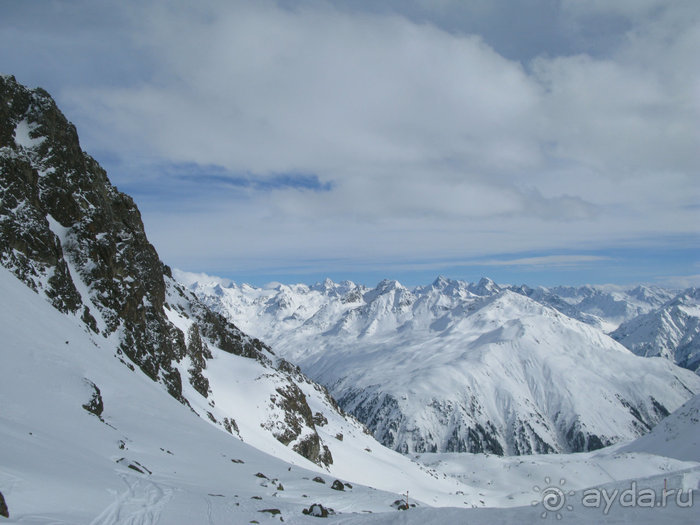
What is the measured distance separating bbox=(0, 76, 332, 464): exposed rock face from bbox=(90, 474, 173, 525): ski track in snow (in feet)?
107

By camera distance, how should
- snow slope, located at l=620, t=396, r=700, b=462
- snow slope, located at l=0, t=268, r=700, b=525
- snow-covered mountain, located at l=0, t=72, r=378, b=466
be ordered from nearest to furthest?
snow slope, located at l=0, t=268, r=700, b=525 < snow-covered mountain, located at l=0, t=72, r=378, b=466 < snow slope, located at l=620, t=396, r=700, b=462

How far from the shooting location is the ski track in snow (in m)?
13.5

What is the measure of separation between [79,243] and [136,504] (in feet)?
157

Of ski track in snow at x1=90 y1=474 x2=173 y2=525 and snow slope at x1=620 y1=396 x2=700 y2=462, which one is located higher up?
ski track in snow at x1=90 y1=474 x2=173 y2=525

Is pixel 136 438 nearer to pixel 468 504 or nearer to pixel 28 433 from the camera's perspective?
pixel 28 433

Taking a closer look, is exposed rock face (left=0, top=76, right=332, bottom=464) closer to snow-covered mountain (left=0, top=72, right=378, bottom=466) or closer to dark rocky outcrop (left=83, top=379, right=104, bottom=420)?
snow-covered mountain (left=0, top=72, right=378, bottom=466)

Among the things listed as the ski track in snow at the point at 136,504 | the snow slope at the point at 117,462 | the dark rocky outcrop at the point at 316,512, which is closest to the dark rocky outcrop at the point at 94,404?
the snow slope at the point at 117,462

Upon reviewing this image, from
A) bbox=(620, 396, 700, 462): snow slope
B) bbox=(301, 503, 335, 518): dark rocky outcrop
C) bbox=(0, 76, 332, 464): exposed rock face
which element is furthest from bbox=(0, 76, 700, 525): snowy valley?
bbox=(620, 396, 700, 462): snow slope

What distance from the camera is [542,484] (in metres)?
126

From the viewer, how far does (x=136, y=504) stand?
1509cm

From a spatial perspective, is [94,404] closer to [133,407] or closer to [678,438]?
[133,407]

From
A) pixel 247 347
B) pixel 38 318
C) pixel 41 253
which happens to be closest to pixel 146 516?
pixel 38 318

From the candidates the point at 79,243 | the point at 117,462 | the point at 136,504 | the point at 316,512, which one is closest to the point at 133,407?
the point at 117,462

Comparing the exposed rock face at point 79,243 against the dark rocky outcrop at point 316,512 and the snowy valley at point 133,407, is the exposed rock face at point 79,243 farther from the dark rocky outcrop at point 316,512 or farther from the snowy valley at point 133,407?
the dark rocky outcrop at point 316,512
